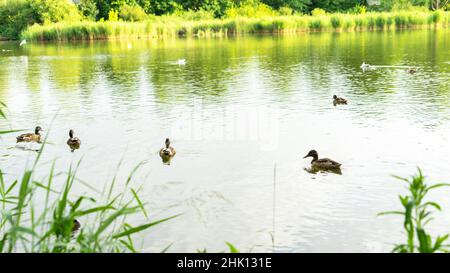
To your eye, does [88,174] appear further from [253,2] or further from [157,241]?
[253,2]

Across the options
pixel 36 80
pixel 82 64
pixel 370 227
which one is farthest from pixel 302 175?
pixel 82 64

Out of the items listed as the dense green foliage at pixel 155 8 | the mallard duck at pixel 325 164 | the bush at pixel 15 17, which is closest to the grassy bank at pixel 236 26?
the dense green foliage at pixel 155 8

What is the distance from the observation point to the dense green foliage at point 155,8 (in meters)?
65.1

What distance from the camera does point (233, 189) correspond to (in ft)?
34.1

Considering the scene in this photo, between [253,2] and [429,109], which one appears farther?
[253,2]

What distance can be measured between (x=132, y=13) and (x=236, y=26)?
49.6 ft

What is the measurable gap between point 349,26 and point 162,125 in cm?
4456

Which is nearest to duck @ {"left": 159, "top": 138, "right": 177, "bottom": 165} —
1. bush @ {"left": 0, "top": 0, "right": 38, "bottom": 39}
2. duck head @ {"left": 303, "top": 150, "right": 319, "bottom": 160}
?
duck head @ {"left": 303, "top": 150, "right": 319, "bottom": 160}

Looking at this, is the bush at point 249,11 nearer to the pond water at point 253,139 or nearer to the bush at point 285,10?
the bush at point 285,10

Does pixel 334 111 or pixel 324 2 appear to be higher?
pixel 324 2

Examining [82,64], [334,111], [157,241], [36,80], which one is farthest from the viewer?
[82,64]

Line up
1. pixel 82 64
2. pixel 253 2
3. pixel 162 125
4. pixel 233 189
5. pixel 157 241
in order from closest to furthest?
pixel 157 241 < pixel 233 189 < pixel 162 125 < pixel 82 64 < pixel 253 2

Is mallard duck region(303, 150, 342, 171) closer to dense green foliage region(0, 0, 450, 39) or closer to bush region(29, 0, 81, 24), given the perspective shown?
dense green foliage region(0, 0, 450, 39)

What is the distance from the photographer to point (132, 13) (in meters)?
67.6
